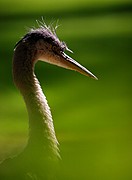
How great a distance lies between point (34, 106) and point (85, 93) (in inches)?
84.8

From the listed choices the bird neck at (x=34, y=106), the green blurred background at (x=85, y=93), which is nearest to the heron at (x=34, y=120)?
the bird neck at (x=34, y=106)

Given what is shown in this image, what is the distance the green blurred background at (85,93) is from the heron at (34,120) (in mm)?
795

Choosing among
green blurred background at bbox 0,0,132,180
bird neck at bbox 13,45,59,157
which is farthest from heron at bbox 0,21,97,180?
green blurred background at bbox 0,0,132,180

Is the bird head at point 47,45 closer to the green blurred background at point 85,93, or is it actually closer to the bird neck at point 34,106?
the bird neck at point 34,106

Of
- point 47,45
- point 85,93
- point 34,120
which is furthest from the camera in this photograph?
point 85,93

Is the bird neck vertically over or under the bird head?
under

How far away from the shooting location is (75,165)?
2.85m

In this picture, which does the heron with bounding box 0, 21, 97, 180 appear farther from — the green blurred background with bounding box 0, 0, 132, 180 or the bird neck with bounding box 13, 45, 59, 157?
the green blurred background with bounding box 0, 0, 132, 180

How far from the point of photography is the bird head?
1.93m

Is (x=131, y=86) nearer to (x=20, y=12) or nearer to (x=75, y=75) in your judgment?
(x=75, y=75)

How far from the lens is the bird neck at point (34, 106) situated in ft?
6.11

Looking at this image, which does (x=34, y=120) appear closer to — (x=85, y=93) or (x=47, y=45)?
(x=47, y=45)

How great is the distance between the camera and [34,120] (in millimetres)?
1869

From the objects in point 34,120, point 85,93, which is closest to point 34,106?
point 34,120
